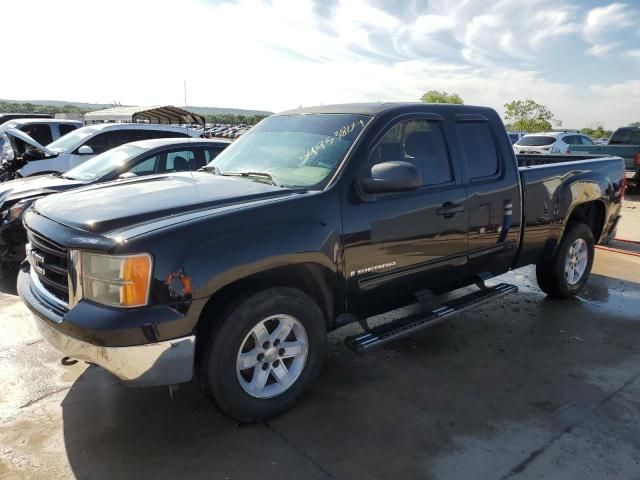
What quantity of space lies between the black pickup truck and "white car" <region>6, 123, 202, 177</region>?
18.9ft

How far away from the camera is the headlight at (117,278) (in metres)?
2.57

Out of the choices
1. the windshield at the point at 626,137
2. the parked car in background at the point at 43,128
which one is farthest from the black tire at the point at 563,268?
the windshield at the point at 626,137

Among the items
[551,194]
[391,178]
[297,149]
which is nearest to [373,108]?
[297,149]

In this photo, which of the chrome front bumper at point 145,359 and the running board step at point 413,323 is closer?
the chrome front bumper at point 145,359

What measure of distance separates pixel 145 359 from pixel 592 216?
514cm

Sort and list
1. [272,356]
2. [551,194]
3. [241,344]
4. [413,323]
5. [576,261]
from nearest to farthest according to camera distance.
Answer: [241,344] → [272,356] → [413,323] → [551,194] → [576,261]

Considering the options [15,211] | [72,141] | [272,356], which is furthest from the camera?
[72,141]

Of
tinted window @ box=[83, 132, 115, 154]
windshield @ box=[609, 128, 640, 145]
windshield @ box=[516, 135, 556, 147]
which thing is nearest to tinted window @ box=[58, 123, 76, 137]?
tinted window @ box=[83, 132, 115, 154]

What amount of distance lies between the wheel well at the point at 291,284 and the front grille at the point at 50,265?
82 centimetres

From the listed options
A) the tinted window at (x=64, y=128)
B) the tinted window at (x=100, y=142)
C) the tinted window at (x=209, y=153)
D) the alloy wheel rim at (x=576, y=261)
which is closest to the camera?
the alloy wheel rim at (x=576, y=261)

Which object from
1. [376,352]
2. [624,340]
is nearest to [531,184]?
[624,340]

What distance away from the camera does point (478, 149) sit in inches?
171

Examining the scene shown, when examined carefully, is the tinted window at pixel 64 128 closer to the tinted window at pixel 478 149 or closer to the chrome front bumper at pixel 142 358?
the tinted window at pixel 478 149

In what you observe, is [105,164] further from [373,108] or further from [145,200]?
[373,108]
